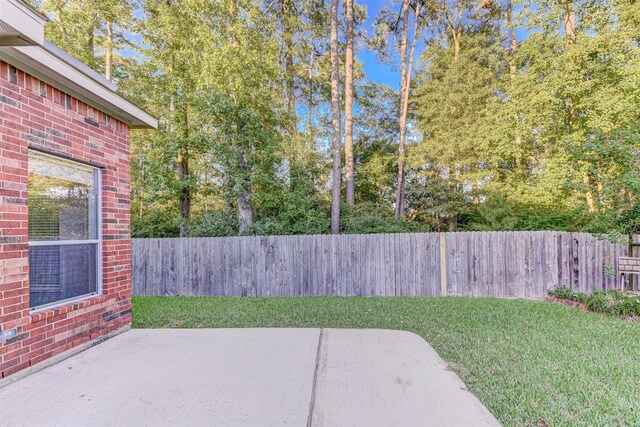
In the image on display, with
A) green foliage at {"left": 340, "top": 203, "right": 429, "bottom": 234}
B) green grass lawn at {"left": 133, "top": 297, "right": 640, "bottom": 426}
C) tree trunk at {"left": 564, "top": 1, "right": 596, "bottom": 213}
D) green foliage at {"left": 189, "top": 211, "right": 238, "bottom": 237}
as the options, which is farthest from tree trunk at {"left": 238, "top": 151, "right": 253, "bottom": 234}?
tree trunk at {"left": 564, "top": 1, "right": 596, "bottom": 213}

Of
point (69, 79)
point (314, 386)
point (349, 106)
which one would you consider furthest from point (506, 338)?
point (349, 106)

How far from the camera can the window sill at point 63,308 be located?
285cm

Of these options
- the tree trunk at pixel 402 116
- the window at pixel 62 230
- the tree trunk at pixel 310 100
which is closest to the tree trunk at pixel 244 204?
the tree trunk at pixel 310 100

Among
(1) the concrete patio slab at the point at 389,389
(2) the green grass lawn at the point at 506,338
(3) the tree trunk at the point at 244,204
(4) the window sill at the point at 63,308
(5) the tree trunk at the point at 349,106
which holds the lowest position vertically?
(2) the green grass lawn at the point at 506,338

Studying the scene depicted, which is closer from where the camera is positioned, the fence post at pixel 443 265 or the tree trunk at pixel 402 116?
the fence post at pixel 443 265

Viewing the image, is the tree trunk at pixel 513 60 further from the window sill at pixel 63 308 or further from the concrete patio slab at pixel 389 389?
the window sill at pixel 63 308

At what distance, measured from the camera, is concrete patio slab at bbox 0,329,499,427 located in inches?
83.2

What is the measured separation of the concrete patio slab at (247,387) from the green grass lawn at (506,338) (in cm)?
36

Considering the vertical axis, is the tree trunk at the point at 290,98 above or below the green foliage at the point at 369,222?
above

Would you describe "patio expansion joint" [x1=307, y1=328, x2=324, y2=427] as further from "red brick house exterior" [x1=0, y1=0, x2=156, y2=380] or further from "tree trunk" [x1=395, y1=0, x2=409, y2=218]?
"tree trunk" [x1=395, y1=0, x2=409, y2=218]

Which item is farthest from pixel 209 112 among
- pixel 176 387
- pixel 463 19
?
pixel 463 19

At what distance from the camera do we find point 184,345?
3.53 metres

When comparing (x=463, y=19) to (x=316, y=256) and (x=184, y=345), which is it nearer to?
(x=316, y=256)

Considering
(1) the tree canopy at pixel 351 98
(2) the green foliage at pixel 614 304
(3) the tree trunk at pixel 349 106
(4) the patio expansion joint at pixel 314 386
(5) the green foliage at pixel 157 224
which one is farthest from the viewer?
(3) the tree trunk at pixel 349 106
